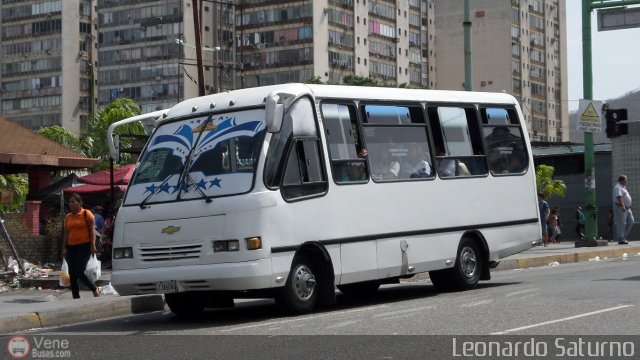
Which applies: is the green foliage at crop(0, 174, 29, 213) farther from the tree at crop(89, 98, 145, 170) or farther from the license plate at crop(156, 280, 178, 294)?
the license plate at crop(156, 280, 178, 294)

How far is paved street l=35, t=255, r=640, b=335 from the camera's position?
451 inches

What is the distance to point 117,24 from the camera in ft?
366

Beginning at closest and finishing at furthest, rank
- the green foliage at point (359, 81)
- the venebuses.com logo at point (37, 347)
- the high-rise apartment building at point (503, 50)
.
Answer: the venebuses.com logo at point (37, 347) → the green foliage at point (359, 81) → the high-rise apartment building at point (503, 50)

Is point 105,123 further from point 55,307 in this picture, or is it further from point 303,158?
point 303,158

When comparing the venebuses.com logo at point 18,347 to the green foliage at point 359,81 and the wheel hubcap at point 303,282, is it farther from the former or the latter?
the green foliage at point 359,81

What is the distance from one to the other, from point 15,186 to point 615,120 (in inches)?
1154

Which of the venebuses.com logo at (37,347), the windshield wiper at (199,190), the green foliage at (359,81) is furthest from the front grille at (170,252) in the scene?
the green foliage at (359,81)

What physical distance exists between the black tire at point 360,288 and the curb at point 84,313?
9.16 ft

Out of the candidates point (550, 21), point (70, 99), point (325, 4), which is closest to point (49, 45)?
point (70, 99)

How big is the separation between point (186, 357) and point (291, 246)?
3864 millimetres

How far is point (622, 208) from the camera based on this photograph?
98.1 feet

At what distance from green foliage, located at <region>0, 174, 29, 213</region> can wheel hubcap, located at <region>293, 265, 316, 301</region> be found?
1150 inches

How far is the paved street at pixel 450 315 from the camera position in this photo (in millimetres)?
11461

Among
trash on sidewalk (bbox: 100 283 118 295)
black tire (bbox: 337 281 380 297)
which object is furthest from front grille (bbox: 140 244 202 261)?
trash on sidewalk (bbox: 100 283 118 295)
